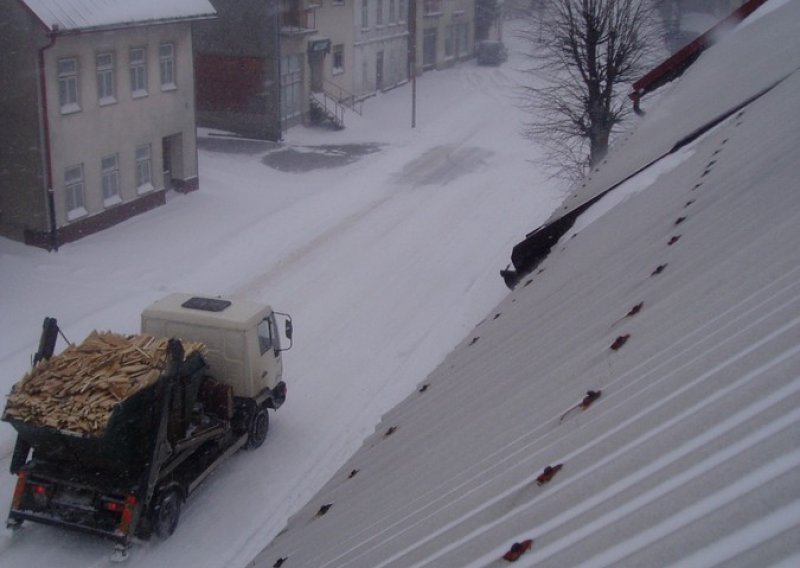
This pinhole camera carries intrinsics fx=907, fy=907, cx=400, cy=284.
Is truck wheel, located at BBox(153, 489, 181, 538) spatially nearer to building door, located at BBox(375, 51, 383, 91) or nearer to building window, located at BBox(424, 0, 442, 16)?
building door, located at BBox(375, 51, 383, 91)

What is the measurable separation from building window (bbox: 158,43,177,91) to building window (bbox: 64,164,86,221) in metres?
4.97

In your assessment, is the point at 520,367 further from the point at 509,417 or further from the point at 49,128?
the point at 49,128

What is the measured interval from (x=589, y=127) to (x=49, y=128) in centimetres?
1400

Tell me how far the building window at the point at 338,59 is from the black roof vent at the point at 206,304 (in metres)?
34.3

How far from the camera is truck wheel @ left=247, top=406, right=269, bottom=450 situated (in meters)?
13.7

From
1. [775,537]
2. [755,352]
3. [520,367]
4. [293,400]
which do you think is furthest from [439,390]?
[293,400]

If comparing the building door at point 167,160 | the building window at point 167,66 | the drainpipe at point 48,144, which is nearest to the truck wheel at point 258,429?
the drainpipe at point 48,144

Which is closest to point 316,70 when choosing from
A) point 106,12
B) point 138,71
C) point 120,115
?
point 138,71

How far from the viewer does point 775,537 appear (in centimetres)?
234

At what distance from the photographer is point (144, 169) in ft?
90.9

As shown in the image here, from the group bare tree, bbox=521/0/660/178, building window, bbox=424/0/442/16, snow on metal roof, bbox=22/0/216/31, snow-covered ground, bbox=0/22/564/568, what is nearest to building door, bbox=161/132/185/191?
snow-covered ground, bbox=0/22/564/568

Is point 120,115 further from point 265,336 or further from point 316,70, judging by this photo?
point 316,70

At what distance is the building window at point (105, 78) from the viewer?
24891 millimetres

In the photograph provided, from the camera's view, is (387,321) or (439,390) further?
(387,321)
